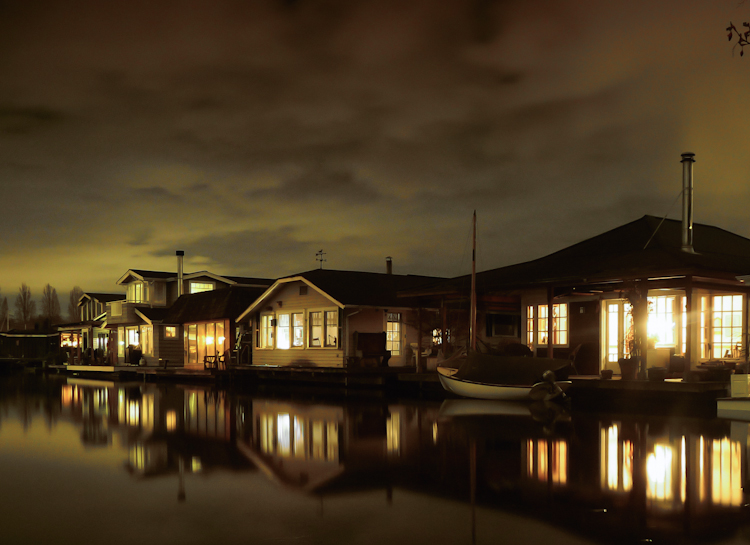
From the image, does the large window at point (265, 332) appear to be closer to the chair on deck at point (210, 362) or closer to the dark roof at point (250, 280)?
the chair on deck at point (210, 362)

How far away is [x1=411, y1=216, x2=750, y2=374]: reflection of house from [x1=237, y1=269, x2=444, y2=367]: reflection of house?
454cm

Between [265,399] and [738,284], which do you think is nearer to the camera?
[738,284]

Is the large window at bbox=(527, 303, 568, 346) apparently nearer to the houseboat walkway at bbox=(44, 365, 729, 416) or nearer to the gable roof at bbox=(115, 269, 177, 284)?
the houseboat walkway at bbox=(44, 365, 729, 416)

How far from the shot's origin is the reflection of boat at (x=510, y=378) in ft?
62.0

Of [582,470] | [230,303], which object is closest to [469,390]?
[582,470]

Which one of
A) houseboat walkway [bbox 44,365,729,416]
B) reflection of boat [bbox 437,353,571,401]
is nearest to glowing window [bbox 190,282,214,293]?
houseboat walkway [bbox 44,365,729,416]

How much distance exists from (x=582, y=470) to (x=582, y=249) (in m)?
17.3

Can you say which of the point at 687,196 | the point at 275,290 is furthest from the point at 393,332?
the point at 687,196

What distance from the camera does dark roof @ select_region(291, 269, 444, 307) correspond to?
94.5ft

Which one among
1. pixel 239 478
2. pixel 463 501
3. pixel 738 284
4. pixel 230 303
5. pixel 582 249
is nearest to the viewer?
pixel 463 501

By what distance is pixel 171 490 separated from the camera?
319 inches

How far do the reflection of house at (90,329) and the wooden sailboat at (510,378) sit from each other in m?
34.6

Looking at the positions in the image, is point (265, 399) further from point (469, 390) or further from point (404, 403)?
point (469, 390)

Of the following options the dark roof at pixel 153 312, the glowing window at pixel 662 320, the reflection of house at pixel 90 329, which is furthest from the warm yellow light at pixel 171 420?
the reflection of house at pixel 90 329
